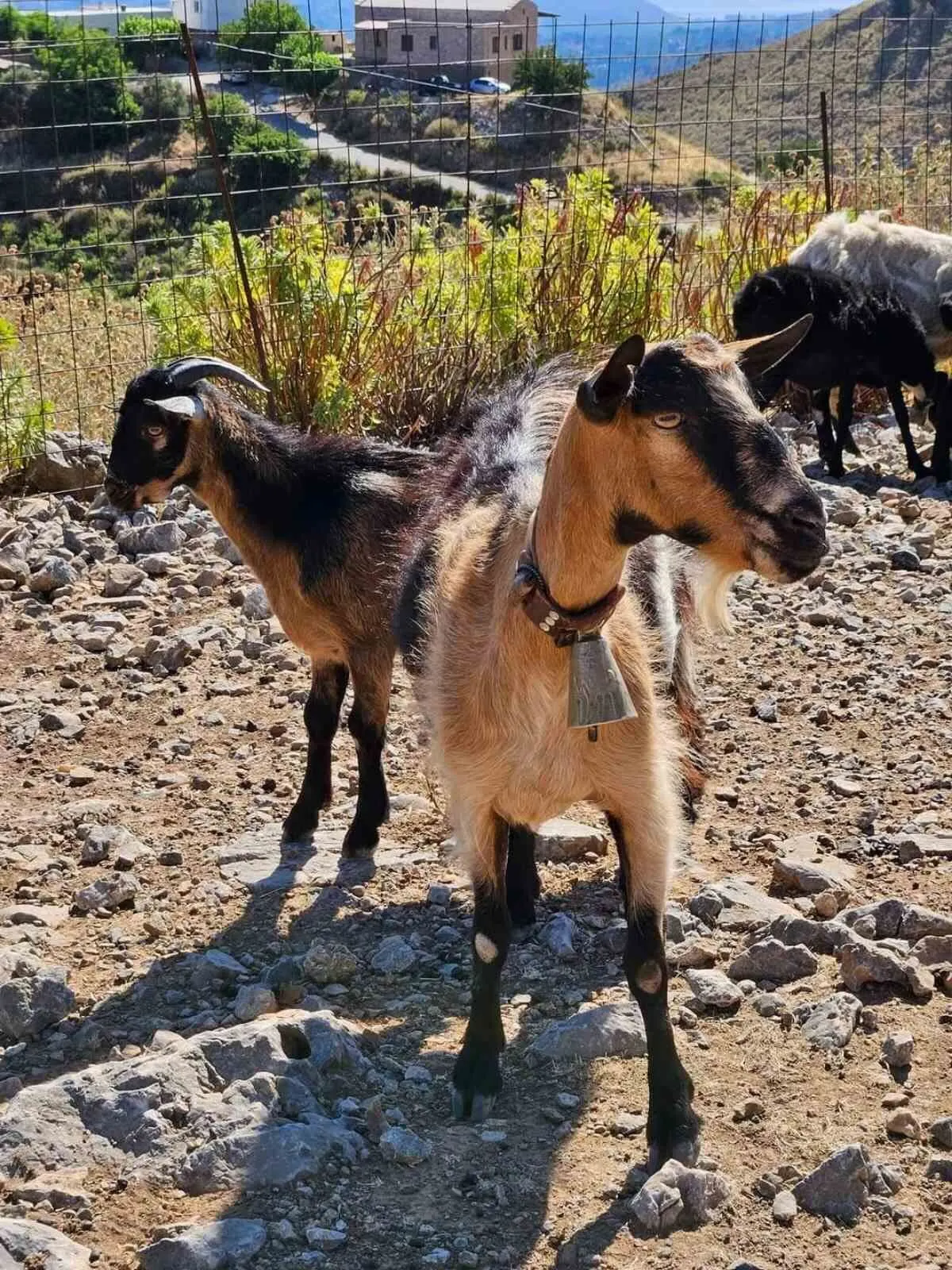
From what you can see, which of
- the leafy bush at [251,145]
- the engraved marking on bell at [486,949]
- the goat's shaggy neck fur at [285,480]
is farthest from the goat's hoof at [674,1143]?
the leafy bush at [251,145]

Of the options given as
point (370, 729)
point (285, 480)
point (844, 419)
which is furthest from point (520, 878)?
point (844, 419)

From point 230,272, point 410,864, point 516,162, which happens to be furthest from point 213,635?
point 516,162

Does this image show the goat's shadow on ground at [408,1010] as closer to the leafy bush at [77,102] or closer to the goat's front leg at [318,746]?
the goat's front leg at [318,746]

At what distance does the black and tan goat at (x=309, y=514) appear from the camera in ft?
19.2

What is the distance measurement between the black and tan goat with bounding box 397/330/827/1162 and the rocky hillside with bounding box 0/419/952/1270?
0.28 m

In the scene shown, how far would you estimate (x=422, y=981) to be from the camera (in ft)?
16.0

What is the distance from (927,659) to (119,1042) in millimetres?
3882

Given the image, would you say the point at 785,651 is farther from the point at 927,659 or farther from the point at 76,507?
the point at 76,507

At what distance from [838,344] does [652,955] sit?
6836mm

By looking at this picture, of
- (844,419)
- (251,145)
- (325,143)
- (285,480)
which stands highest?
(251,145)

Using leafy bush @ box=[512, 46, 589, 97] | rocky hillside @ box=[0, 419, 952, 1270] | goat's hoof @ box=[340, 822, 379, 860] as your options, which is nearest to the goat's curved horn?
rocky hillside @ box=[0, 419, 952, 1270]

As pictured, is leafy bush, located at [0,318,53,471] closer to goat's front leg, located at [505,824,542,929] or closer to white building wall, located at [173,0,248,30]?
white building wall, located at [173,0,248,30]

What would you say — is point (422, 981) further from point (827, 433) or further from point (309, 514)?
point (827, 433)

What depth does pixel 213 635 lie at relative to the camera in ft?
24.0
